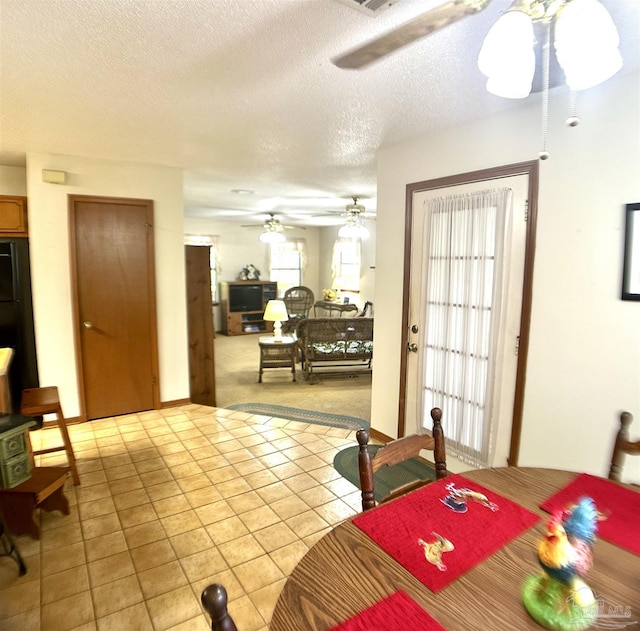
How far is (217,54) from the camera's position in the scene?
1806mm

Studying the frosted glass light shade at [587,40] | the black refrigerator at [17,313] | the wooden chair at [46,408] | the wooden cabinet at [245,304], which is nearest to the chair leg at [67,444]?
the wooden chair at [46,408]

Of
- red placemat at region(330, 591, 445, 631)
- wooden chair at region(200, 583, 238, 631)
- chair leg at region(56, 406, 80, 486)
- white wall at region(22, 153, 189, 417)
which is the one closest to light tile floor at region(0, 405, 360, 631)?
chair leg at region(56, 406, 80, 486)

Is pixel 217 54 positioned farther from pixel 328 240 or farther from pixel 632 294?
pixel 328 240

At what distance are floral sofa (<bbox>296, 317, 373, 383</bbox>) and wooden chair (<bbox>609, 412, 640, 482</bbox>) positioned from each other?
417 centimetres

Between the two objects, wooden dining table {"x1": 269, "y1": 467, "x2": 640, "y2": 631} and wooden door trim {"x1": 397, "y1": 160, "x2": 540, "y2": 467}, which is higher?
wooden door trim {"x1": 397, "y1": 160, "x2": 540, "y2": 467}

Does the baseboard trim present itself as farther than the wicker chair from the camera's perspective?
No

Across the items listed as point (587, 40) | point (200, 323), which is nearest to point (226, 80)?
point (587, 40)

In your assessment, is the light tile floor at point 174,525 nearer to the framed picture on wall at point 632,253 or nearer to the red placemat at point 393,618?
the red placemat at point 393,618

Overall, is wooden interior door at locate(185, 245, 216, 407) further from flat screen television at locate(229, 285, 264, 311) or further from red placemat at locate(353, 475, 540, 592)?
flat screen television at locate(229, 285, 264, 311)

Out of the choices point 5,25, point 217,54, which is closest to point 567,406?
point 217,54

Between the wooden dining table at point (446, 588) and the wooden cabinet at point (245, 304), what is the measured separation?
8.12 meters

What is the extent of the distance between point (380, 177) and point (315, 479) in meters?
2.41

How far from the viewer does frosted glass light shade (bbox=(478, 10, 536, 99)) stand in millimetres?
1008

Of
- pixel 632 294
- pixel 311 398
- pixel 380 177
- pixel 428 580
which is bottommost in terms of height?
pixel 311 398
